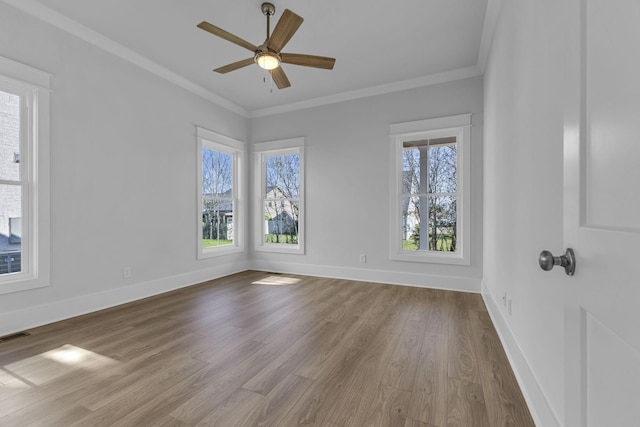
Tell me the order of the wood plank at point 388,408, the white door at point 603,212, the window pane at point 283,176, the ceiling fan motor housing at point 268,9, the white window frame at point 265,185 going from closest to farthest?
the white door at point 603,212 < the wood plank at point 388,408 < the ceiling fan motor housing at point 268,9 < the white window frame at point 265,185 < the window pane at point 283,176

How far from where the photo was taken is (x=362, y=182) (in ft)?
14.3

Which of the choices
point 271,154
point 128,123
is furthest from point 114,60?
point 271,154

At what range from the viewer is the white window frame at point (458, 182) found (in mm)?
3752

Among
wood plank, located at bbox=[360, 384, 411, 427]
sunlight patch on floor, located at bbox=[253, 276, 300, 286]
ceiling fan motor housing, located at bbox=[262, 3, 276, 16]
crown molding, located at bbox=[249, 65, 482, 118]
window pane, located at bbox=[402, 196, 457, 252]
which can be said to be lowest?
wood plank, located at bbox=[360, 384, 411, 427]

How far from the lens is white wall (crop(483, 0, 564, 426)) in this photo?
124cm

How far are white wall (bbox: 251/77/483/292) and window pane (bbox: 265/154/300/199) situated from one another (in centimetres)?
29

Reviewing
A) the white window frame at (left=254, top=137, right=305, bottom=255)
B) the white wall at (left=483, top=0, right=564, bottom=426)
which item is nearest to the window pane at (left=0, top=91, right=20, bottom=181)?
the white window frame at (left=254, top=137, right=305, bottom=255)

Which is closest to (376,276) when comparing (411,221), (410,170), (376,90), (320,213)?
(411,221)

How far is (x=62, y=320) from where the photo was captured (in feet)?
9.01

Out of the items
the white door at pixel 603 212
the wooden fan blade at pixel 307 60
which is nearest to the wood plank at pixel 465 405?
the white door at pixel 603 212

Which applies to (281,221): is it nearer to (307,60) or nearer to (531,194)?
(307,60)

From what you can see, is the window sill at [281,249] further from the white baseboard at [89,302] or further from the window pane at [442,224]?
the window pane at [442,224]

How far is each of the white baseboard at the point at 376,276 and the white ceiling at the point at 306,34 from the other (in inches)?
105

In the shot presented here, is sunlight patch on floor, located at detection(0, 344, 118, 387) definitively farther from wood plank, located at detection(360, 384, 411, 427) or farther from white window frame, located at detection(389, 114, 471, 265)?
white window frame, located at detection(389, 114, 471, 265)
